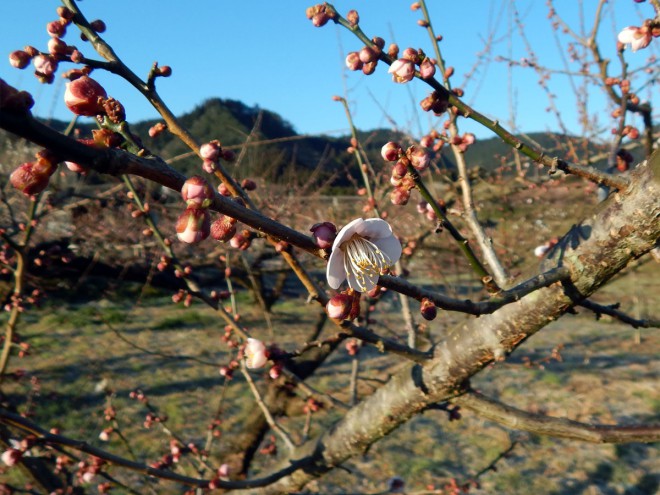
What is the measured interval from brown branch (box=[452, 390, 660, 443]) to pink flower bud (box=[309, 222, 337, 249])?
1.00 meters

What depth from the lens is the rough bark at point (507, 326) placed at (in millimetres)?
974

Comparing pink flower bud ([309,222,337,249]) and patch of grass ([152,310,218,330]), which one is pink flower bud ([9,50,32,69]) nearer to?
pink flower bud ([309,222,337,249])

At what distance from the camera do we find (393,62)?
114 centimetres

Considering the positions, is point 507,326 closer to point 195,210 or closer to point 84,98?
point 195,210

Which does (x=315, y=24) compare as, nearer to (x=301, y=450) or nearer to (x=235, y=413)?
(x=301, y=450)

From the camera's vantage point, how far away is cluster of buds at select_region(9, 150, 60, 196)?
54 centimetres

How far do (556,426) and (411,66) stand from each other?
3.62 ft

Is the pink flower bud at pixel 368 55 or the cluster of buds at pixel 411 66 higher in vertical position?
the pink flower bud at pixel 368 55

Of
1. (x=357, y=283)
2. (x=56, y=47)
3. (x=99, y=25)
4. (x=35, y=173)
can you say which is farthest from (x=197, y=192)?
(x=99, y=25)

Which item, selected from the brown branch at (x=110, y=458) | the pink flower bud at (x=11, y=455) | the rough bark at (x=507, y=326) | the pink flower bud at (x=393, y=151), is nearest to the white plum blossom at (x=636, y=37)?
the rough bark at (x=507, y=326)

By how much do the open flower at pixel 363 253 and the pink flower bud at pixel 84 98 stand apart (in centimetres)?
41

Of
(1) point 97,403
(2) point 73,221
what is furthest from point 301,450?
(2) point 73,221

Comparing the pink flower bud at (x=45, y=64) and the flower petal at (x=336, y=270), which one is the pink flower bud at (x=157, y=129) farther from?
the flower petal at (x=336, y=270)

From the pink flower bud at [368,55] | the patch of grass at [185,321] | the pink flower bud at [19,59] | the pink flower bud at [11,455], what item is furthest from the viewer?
the patch of grass at [185,321]
